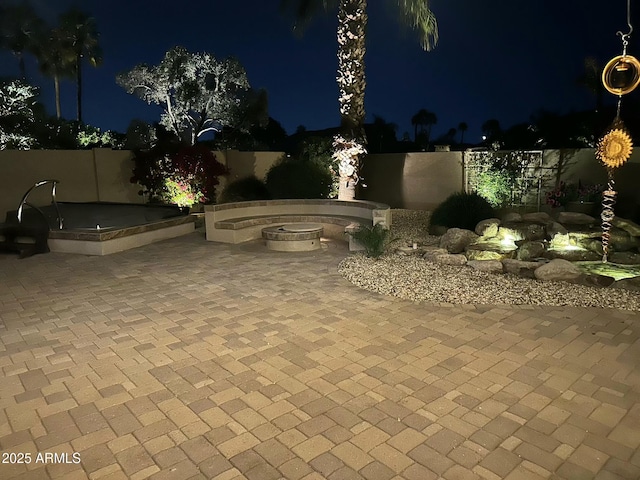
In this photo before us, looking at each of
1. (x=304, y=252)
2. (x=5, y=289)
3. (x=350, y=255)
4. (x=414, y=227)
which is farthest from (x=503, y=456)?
(x=414, y=227)

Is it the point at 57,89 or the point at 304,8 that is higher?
the point at 57,89

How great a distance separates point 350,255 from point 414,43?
703 cm

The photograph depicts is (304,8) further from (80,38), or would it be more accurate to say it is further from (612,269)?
(80,38)

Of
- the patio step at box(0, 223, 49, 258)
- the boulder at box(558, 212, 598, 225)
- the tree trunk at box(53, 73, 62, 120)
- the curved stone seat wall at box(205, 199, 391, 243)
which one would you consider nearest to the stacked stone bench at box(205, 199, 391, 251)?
the curved stone seat wall at box(205, 199, 391, 243)

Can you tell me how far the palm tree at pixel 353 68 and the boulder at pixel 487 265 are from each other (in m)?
4.95

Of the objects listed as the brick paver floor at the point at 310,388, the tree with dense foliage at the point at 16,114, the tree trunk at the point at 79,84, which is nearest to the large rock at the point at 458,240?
the brick paver floor at the point at 310,388

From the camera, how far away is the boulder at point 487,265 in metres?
6.61

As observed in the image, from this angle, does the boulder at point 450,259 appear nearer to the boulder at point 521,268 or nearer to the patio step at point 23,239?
the boulder at point 521,268

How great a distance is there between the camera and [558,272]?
6.09 m

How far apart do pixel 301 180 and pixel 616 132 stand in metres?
7.55

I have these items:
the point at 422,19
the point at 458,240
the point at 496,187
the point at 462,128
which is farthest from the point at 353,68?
the point at 462,128

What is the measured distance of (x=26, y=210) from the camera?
433 inches

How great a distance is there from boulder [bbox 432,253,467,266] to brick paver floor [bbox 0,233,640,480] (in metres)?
2.08

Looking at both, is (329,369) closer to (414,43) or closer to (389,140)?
(414,43)
